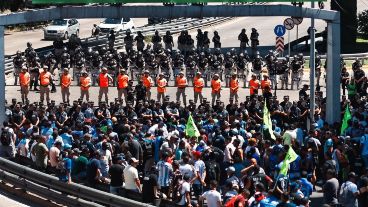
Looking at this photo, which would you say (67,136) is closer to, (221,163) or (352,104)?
(221,163)

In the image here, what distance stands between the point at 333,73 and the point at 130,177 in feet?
30.2

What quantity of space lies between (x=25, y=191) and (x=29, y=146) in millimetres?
1318

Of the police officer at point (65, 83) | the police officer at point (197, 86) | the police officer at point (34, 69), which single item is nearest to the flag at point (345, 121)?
the police officer at point (197, 86)

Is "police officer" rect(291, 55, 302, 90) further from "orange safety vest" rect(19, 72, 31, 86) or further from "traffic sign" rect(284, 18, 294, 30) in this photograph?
"orange safety vest" rect(19, 72, 31, 86)

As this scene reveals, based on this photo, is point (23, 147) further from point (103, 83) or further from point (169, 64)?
point (169, 64)

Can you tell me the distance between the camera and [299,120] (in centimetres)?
2961

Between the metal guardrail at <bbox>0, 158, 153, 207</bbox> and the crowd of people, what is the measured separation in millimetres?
324

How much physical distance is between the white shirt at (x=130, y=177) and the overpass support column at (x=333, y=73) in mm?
8468

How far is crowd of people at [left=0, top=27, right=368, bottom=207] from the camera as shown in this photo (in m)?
21.1

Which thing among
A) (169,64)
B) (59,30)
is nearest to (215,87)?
(169,64)

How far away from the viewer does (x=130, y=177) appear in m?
22.3

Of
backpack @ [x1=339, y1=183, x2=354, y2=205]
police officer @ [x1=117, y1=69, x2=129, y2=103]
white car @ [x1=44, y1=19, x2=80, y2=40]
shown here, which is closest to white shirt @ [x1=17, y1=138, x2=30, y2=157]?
backpack @ [x1=339, y1=183, x2=354, y2=205]

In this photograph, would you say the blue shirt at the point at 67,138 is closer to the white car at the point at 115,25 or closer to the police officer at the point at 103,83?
the police officer at the point at 103,83

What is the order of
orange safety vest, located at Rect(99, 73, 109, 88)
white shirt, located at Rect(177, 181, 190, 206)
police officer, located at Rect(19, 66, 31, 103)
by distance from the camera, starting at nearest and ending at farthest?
white shirt, located at Rect(177, 181, 190, 206) → orange safety vest, located at Rect(99, 73, 109, 88) → police officer, located at Rect(19, 66, 31, 103)
